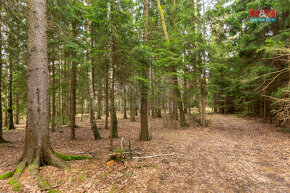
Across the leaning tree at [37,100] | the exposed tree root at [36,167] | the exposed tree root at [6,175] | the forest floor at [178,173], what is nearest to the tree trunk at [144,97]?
the forest floor at [178,173]

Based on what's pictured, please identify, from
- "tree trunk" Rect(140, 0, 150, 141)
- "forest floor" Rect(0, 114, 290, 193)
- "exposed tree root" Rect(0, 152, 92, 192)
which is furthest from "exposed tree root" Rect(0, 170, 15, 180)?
"tree trunk" Rect(140, 0, 150, 141)

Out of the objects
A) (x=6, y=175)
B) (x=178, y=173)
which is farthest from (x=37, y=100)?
(x=178, y=173)

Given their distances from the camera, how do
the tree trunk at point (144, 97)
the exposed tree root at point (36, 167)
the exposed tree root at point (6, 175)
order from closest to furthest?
the exposed tree root at point (36, 167) < the exposed tree root at point (6, 175) < the tree trunk at point (144, 97)

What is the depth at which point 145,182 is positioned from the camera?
13.1ft

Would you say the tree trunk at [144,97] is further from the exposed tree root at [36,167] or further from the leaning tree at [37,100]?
the exposed tree root at [36,167]

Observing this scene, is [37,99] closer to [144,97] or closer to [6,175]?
[6,175]

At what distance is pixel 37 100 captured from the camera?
391cm

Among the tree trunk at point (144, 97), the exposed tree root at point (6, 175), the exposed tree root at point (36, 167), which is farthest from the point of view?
the tree trunk at point (144, 97)

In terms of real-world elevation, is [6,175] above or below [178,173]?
above

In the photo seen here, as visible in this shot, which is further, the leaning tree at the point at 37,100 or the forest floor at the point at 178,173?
the leaning tree at the point at 37,100

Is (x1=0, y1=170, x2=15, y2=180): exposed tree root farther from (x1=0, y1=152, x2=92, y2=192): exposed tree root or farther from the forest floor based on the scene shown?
the forest floor

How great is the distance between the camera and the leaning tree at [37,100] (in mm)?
3877

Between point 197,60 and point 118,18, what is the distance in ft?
26.2

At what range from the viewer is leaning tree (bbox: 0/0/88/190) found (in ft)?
12.7
